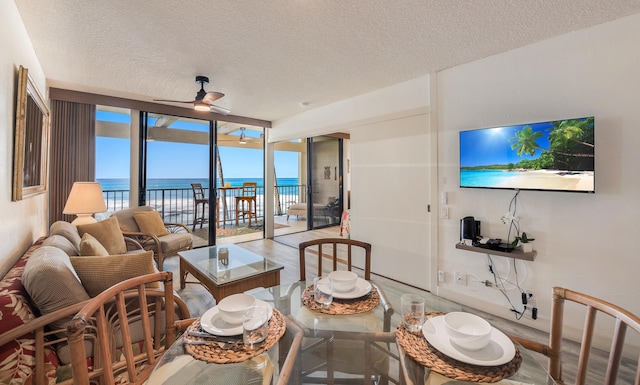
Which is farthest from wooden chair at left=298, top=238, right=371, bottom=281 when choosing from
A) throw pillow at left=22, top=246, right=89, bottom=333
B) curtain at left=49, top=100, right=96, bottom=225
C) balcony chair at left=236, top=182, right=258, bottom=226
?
curtain at left=49, top=100, right=96, bottom=225

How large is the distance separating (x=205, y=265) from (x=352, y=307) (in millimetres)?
1904

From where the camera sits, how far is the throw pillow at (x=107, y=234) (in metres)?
2.74

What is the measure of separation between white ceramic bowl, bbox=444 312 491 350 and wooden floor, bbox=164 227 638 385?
1032mm

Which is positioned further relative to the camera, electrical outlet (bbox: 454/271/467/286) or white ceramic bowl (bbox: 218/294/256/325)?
electrical outlet (bbox: 454/271/467/286)

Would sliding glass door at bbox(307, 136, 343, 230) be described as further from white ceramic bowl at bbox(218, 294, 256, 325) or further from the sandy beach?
white ceramic bowl at bbox(218, 294, 256, 325)

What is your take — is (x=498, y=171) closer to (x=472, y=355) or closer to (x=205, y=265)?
(x=472, y=355)

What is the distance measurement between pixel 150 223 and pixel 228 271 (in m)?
1.85

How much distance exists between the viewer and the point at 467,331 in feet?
3.31

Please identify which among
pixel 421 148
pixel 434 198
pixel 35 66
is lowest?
pixel 434 198

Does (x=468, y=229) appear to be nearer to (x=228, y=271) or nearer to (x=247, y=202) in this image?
(x=228, y=271)

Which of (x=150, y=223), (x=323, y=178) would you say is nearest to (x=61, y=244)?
(x=150, y=223)

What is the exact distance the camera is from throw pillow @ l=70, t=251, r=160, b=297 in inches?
59.7

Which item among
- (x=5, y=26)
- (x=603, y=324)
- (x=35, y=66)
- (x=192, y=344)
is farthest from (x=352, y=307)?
(x=35, y=66)

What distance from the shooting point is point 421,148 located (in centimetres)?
306
